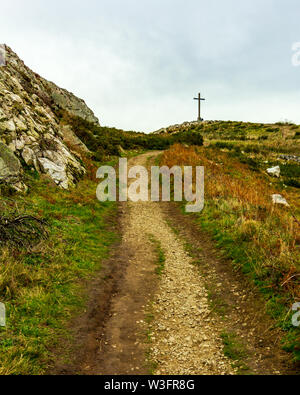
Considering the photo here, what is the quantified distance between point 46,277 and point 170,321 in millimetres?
2817

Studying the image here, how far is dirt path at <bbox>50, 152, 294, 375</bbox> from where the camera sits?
4742 millimetres

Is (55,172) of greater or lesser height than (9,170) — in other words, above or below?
above

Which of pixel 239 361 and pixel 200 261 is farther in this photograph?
pixel 200 261

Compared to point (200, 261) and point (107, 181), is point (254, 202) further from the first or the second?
point (107, 181)

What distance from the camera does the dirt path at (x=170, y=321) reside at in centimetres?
474

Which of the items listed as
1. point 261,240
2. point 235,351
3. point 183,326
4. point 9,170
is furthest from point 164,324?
point 9,170

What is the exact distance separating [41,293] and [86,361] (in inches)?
71.7

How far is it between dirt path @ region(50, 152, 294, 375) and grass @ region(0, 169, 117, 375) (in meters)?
0.44

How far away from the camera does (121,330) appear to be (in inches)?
221

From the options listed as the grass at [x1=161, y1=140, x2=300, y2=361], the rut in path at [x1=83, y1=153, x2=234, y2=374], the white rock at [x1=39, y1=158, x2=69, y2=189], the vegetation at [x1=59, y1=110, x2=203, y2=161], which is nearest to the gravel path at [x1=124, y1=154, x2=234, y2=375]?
the rut in path at [x1=83, y1=153, x2=234, y2=374]

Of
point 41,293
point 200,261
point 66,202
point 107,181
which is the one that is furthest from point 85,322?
point 107,181

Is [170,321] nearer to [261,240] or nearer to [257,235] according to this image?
[261,240]

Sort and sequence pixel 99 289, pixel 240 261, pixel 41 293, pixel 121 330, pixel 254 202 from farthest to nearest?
pixel 254 202, pixel 240 261, pixel 99 289, pixel 41 293, pixel 121 330

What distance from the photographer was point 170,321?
5984 mm
